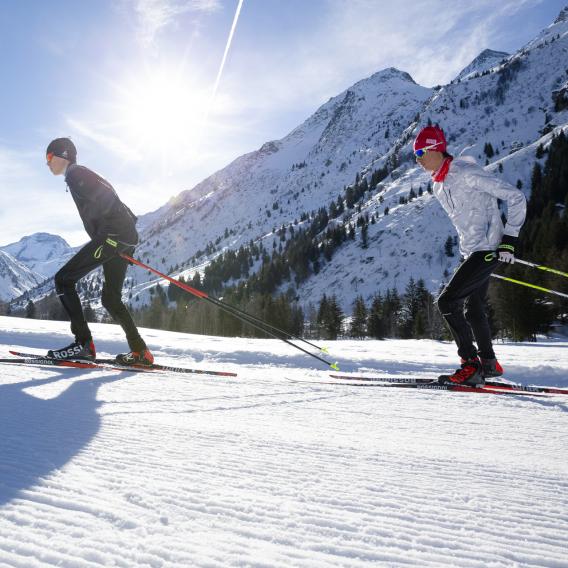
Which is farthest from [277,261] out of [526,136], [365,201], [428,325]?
[526,136]

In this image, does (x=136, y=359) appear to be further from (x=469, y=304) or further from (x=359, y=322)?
(x=359, y=322)

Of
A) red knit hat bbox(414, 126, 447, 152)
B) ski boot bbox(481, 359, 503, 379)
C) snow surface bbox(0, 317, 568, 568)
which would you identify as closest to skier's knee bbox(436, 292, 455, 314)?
ski boot bbox(481, 359, 503, 379)

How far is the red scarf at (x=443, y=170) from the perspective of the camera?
474 cm

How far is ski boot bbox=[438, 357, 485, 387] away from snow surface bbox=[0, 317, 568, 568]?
82cm

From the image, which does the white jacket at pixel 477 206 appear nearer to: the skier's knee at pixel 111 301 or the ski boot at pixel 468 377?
the ski boot at pixel 468 377

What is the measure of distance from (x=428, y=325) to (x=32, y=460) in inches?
2704

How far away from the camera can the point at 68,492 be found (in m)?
1.60

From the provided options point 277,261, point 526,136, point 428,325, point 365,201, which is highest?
point 526,136

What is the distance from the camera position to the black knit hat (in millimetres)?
5371

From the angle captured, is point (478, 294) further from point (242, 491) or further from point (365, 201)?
point (365, 201)

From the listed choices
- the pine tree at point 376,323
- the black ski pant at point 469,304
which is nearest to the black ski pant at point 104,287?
the black ski pant at point 469,304

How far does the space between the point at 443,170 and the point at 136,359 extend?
14.7ft

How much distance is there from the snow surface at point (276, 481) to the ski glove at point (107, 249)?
2023 mm

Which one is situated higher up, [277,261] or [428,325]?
[277,261]
